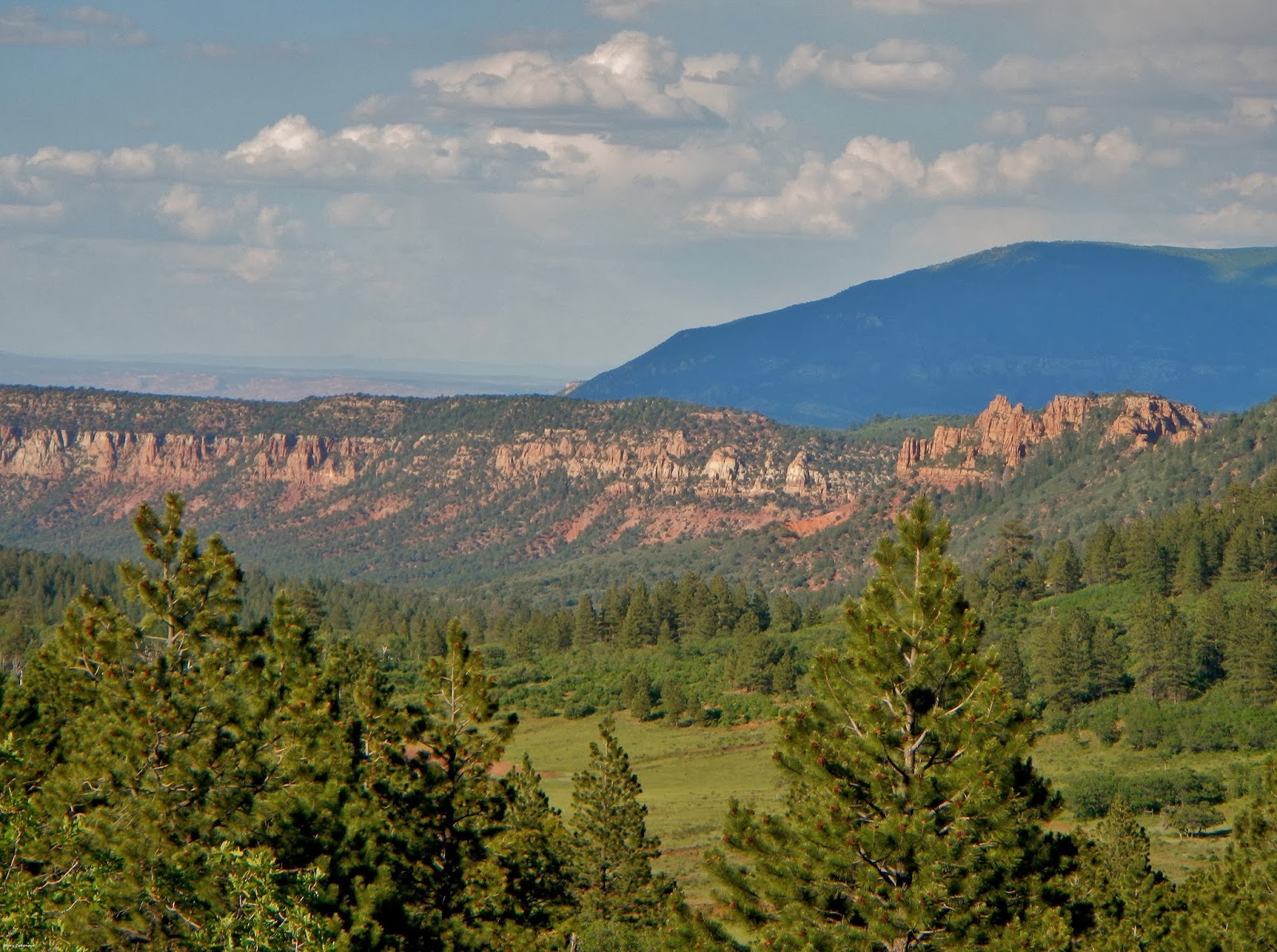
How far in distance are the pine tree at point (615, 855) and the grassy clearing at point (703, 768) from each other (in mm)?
9742

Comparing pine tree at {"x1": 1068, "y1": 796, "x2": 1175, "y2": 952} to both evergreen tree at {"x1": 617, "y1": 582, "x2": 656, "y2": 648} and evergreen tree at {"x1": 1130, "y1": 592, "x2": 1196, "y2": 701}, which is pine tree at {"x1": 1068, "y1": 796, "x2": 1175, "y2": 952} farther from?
evergreen tree at {"x1": 617, "y1": 582, "x2": 656, "y2": 648}

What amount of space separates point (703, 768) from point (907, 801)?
6874 cm

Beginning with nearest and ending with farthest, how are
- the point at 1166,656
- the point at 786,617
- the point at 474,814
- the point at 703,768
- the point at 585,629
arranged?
the point at 474,814
the point at 703,768
the point at 1166,656
the point at 786,617
the point at 585,629

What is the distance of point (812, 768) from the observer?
96.6ft

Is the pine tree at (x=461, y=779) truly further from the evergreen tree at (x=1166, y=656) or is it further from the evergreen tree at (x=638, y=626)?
the evergreen tree at (x=638, y=626)

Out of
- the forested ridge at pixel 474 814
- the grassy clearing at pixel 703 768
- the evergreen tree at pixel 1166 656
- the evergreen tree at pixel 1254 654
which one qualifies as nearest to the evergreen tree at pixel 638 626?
the grassy clearing at pixel 703 768

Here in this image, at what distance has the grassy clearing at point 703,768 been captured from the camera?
236 ft

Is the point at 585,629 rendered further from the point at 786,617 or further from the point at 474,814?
the point at 474,814

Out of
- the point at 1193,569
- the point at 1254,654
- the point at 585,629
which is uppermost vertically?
the point at 1193,569

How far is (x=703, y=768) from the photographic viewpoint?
9688 centimetres

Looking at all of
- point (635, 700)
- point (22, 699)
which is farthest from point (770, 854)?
point (635, 700)

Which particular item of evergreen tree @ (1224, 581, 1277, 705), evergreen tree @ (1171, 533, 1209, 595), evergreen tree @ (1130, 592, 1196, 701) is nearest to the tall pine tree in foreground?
evergreen tree @ (1224, 581, 1277, 705)

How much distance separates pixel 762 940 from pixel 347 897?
24.5ft

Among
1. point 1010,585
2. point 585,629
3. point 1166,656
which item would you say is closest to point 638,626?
point 585,629
